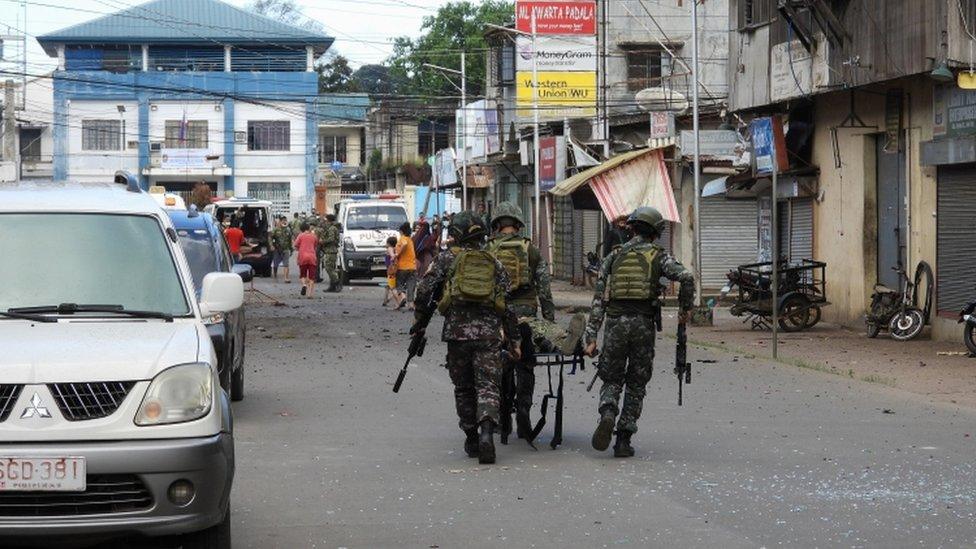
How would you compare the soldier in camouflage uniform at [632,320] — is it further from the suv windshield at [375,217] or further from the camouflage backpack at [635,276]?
the suv windshield at [375,217]

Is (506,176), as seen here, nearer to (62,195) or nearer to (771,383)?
(771,383)

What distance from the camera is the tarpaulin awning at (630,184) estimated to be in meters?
33.8

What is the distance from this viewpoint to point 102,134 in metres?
75.8

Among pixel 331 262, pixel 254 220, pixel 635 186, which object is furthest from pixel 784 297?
pixel 254 220

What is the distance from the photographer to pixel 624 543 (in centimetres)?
827

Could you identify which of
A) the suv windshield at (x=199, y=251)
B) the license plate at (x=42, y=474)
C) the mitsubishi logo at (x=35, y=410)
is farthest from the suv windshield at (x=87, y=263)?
the suv windshield at (x=199, y=251)

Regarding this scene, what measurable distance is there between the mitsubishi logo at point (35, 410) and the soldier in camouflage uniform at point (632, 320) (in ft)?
18.6

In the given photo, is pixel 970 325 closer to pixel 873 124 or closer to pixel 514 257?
pixel 873 124

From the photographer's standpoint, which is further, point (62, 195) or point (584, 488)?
point (584, 488)

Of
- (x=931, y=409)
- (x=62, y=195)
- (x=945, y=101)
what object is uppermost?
(x=945, y=101)

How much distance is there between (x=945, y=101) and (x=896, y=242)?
3.29 metres

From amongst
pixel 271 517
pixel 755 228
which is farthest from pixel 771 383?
pixel 755 228

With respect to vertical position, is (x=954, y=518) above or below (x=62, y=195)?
below

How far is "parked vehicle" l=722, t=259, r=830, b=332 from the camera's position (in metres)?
25.5
